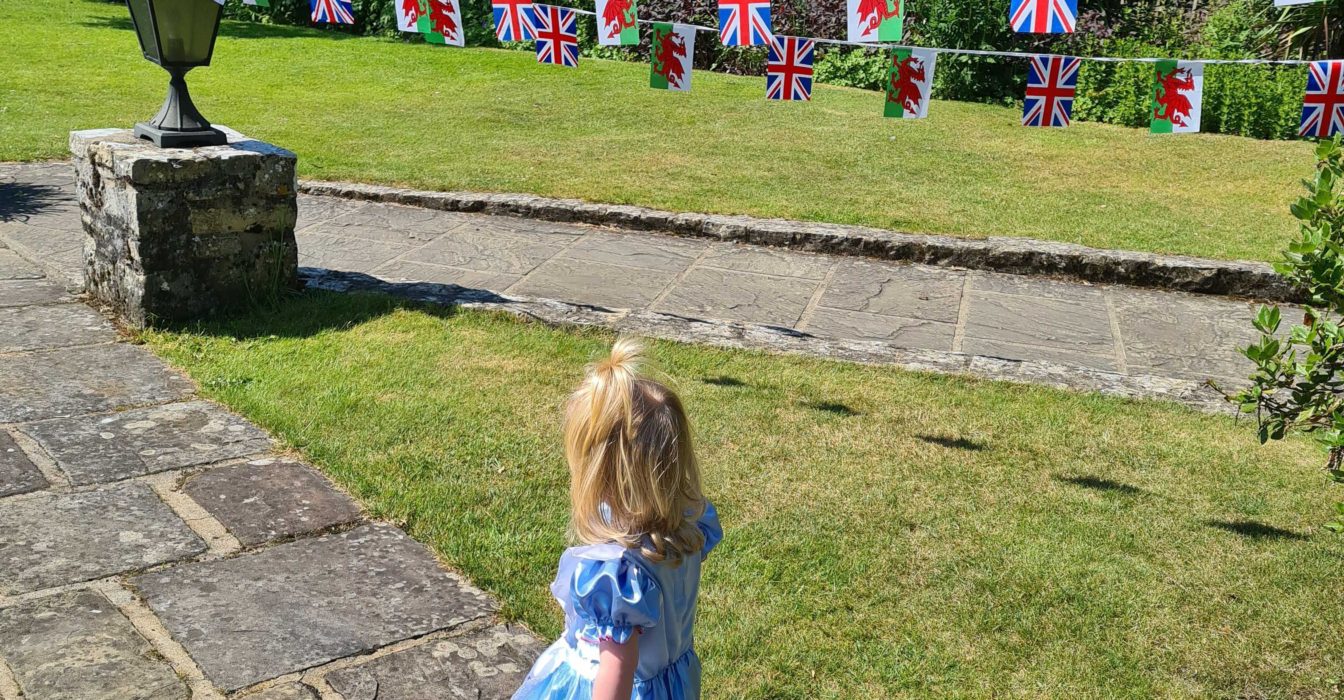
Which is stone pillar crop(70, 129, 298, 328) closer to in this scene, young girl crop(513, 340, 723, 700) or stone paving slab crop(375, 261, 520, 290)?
stone paving slab crop(375, 261, 520, 290)

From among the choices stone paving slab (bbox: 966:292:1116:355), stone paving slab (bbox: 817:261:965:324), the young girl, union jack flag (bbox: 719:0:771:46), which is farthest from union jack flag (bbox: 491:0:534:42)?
the young girl

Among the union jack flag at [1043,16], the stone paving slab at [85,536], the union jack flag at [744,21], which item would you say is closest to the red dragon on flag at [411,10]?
the union jack flag at [744,21]

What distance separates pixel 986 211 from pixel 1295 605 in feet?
18.0

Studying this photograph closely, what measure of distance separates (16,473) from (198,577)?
1.08 meters

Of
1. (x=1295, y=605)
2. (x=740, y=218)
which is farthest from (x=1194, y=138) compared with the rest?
(x=1295, y=605)

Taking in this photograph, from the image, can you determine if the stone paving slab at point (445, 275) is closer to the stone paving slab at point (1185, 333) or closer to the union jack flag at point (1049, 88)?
the union jack flag at point (1049, 88)

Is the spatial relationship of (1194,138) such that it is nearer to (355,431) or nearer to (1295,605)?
(1295,605)

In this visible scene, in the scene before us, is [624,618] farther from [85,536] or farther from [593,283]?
[593,283]

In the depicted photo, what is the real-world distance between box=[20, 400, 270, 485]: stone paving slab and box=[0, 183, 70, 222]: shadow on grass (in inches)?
159

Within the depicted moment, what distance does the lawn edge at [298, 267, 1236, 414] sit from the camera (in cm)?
536

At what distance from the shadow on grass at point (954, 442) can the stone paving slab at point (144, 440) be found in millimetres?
2567

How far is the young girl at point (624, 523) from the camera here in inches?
80.7

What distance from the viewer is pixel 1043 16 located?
5402 mm

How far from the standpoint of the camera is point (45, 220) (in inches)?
302
